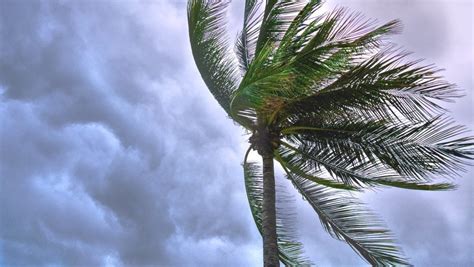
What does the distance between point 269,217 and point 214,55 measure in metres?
3.61

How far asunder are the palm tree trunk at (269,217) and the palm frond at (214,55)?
1.50 metres

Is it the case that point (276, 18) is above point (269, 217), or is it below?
above

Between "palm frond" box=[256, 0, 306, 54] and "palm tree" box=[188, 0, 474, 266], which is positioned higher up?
"palm frond" box=[256, 0, 306, 54]

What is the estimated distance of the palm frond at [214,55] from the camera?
11164 mm

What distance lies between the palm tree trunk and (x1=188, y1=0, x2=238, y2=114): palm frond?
4.93ft

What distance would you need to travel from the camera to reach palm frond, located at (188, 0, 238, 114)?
1116 centimetres

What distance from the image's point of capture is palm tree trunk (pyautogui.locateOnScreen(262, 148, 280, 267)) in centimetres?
980

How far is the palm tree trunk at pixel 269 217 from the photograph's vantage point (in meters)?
9.80

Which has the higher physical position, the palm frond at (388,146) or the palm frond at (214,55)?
the palm frond at (214,55)

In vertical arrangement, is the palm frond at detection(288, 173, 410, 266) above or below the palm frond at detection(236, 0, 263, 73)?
below

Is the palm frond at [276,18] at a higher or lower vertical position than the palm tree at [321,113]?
higher

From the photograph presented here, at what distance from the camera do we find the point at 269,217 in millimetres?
10203

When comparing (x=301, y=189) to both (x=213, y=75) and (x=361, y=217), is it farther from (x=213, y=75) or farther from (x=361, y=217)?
(x=213, y=75)

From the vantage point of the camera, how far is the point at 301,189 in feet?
39.7
